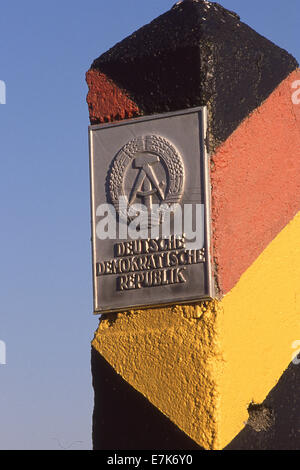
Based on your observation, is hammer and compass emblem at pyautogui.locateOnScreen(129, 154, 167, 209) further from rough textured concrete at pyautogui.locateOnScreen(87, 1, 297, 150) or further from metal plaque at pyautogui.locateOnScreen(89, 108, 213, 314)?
rough textured concrete at pyautogui.locateOnScreen(87, 1, 297, 150)

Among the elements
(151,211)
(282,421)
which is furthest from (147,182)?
(282,421)

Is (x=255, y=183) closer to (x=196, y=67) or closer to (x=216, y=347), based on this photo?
(x=196, y=67)

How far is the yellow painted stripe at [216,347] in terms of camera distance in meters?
5.11

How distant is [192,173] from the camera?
5.30 m

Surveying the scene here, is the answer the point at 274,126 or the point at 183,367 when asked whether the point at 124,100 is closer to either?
the point at 274,126

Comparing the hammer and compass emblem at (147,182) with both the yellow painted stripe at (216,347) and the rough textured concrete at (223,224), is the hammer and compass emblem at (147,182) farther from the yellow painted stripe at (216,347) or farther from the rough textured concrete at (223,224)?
the yellow painted stripe at (216,347)

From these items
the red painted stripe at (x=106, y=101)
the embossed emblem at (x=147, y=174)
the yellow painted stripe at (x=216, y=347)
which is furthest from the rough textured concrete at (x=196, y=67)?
the yellow painted stripe at (x=216, y=347)

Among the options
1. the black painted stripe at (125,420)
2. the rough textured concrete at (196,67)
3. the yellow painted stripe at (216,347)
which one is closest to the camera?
the yellow painted stripe at (216,347)

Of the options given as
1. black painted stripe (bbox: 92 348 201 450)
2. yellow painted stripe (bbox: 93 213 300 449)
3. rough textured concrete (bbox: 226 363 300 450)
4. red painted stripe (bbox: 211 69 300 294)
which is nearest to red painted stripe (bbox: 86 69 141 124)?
red painted stripe (bbox: 211 69 300 294)

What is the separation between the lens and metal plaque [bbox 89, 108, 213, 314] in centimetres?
527

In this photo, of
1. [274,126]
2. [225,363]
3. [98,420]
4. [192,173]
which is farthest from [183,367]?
[274,126]

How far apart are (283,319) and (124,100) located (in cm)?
140

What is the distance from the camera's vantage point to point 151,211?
17.7 ft

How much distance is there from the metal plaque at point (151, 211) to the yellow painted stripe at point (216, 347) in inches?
4.9
